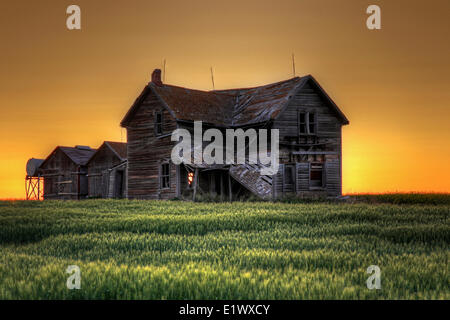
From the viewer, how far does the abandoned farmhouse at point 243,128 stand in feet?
97.6

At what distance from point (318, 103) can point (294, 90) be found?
8.02 feet

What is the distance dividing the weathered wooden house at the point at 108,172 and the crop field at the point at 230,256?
1928 cm

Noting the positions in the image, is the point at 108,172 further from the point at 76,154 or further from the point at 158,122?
the point at 76,154

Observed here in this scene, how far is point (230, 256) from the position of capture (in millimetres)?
9531

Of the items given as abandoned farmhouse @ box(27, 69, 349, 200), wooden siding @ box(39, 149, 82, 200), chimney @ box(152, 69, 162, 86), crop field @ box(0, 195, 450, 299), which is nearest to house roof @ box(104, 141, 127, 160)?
wooden siding @ box(39, 149, 82, 200)

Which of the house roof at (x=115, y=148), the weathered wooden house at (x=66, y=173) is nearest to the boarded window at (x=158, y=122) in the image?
the house roof at (x=115, y=148)

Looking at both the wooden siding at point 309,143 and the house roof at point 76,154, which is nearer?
the wooden siding at point 309,143

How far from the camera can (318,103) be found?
31.9 meters

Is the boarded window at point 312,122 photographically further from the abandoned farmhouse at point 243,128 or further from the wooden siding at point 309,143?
the wooden siding at point 309,143

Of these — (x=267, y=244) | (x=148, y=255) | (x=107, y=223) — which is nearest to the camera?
(x=148, y=255)

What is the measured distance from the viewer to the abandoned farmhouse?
2975 cm

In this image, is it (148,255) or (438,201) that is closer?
(148,255)
